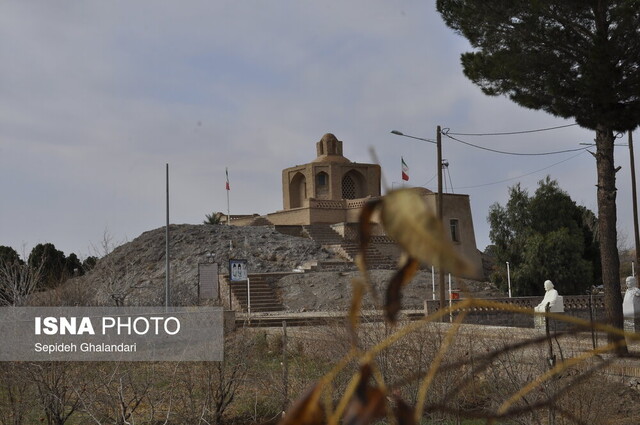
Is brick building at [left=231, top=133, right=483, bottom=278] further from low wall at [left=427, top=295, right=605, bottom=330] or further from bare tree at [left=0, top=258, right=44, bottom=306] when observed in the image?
bare tree at [left=0, top=258, right=44, bottom=306]

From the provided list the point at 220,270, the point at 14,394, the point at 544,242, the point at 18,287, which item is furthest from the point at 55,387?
the point at 220,270

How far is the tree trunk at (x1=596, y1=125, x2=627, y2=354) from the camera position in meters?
11.9

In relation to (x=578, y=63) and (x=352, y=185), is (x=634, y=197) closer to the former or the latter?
(x=578, y=63)

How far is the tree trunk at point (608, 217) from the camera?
11.9m

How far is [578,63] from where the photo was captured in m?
12.9

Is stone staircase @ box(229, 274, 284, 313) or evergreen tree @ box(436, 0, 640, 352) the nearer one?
evergreen tree @ box(436, 0, 640, 352)

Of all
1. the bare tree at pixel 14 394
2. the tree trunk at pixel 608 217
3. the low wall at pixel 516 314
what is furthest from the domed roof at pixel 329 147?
the bare tree at pixel 14 394

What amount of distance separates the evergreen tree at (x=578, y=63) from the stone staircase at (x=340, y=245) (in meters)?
19.1

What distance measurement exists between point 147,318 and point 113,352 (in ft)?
15.1

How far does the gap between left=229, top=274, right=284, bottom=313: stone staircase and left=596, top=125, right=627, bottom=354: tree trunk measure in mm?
17098

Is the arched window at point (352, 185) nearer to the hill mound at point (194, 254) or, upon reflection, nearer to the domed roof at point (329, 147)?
the domed roof at point (329, 147)

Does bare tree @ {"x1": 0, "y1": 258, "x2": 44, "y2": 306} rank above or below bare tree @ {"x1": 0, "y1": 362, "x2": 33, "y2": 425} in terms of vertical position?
above

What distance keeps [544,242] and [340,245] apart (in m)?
11.0

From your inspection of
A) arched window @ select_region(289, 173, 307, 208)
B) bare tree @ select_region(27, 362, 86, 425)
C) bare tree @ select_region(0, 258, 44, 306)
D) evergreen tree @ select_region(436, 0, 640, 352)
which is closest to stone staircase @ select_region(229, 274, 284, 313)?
bare tree @ select_region(0, 258, 44, 306)
